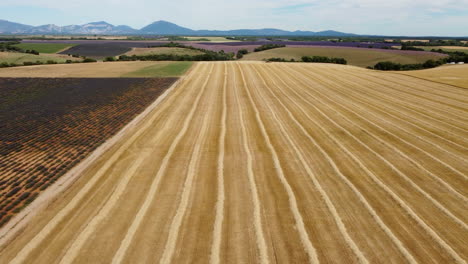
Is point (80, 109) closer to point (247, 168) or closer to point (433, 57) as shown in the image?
point (247, 168)

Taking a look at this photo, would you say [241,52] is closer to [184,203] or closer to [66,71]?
[66,71]

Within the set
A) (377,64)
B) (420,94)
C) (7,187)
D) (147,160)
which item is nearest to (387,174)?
(147,160)

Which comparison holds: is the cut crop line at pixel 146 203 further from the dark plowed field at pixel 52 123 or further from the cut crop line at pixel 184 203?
the dark plowed field at pixel 52 123

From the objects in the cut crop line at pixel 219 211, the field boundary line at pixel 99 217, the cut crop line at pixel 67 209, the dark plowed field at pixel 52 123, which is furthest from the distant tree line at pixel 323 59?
the field boundary line at pixel 99 217

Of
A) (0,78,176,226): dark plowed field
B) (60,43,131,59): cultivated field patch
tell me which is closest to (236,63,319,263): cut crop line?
(0,78,176,226): dark plowed field

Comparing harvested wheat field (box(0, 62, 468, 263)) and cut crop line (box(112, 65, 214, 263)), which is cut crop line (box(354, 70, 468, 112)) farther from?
cut crop line (box(112, 65, 214, 263))

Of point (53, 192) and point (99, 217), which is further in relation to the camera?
point (53, 192)

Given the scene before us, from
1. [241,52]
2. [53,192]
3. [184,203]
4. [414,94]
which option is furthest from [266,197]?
[241,52]
